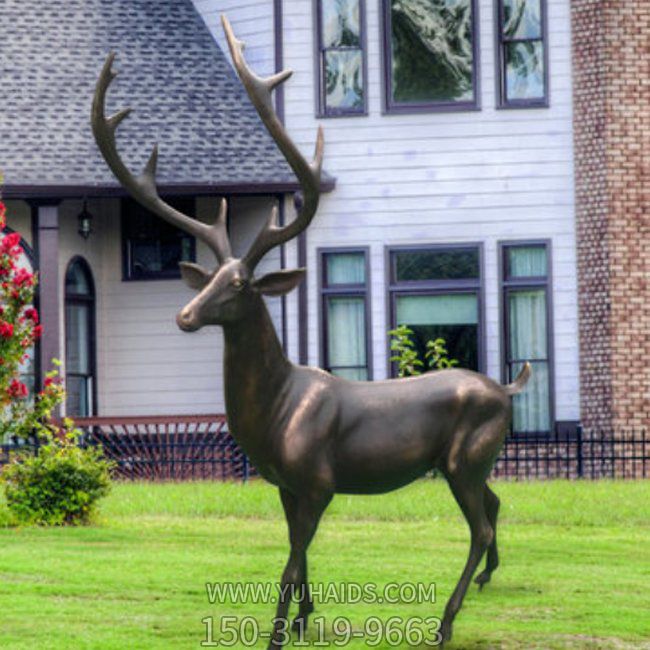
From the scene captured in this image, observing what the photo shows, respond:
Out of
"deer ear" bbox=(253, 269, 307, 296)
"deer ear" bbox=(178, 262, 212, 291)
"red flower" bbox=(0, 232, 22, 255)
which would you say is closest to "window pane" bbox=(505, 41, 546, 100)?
"red flower" bbox=(0, 232, 22, 255)

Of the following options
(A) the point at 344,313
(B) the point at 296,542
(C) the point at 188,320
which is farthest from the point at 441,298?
→ (C) the point at 188,320

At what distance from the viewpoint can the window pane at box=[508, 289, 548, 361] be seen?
25.9 metres

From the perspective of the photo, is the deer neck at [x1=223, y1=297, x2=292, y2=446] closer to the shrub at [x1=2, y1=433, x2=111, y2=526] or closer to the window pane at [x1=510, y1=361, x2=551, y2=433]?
the shrub at [x1=2, y1=433, x2=111, y2=526]

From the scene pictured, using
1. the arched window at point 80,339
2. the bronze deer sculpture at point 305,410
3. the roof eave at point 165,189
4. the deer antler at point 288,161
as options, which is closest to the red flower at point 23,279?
the bronze deer sculpture at point 305,410

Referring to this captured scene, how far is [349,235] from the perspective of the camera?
26.1 metres

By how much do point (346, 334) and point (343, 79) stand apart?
3.44m

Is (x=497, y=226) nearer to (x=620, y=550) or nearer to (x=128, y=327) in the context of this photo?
(x=128, y=327)

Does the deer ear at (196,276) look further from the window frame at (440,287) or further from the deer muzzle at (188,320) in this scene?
the window frame at (440,287)

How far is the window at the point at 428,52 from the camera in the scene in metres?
26.2

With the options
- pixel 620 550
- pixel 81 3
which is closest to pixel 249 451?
pixel 620 550

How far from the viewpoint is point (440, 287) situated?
2588 centimetres

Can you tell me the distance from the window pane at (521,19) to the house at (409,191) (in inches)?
1.2

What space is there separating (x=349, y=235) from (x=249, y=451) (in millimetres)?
15033

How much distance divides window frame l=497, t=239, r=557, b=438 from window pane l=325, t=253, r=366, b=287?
1.91m
